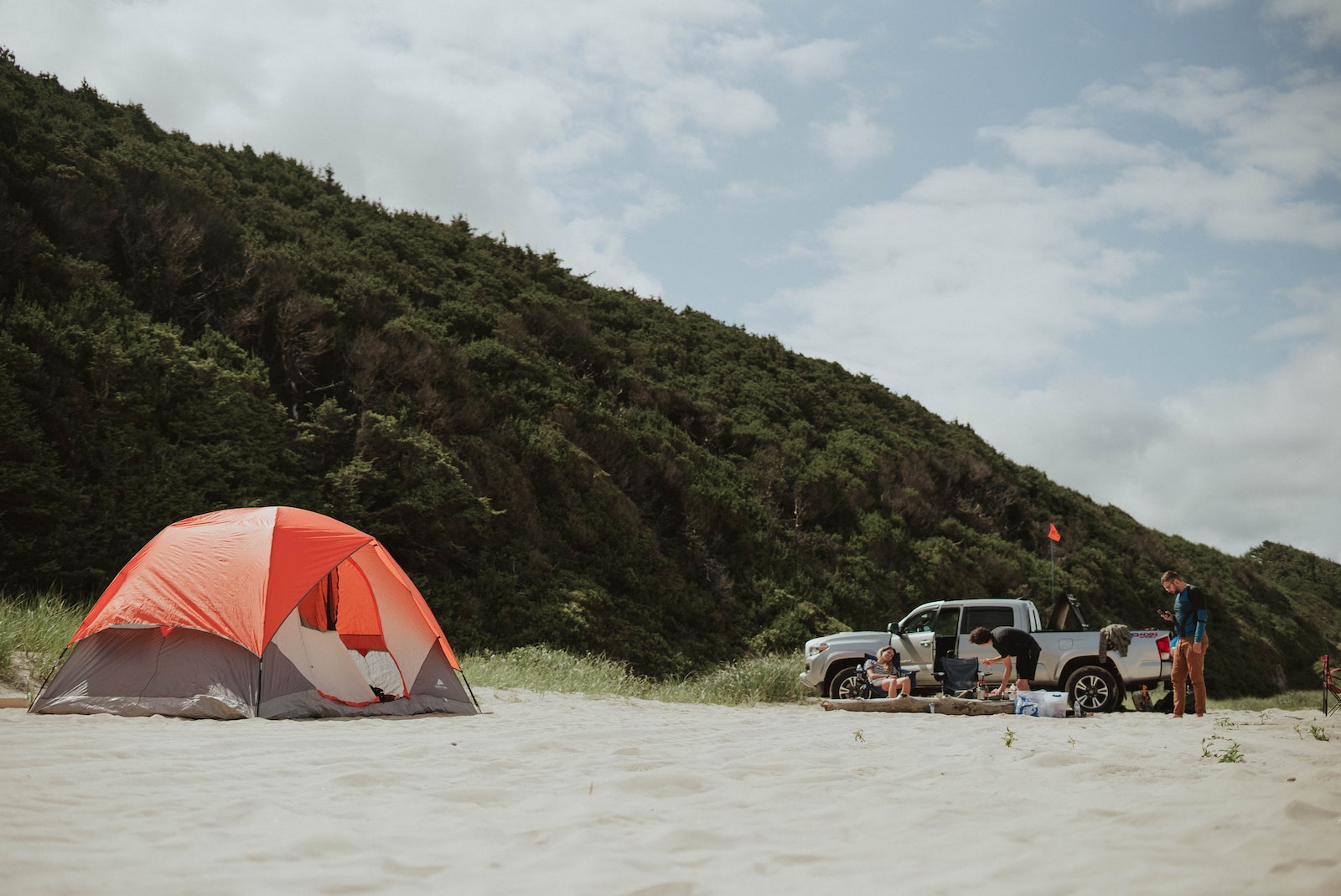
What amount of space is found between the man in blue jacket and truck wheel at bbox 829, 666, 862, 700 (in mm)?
4153

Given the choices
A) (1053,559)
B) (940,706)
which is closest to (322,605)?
(940,706)

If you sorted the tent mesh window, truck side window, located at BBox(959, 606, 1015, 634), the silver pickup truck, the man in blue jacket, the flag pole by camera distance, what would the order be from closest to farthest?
the tent mesh window
the man in blue jacket
the silver pickup truck
truck side window, located at BBox(959, 606, 1015, 634)
the flag pole

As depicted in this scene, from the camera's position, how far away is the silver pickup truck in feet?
42.0

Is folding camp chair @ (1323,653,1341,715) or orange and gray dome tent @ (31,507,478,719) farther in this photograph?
folding camp chair @ (1323,653,1341,715)

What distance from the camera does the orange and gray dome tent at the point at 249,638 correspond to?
27.4ft

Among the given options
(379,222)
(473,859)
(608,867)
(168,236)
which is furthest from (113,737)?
(379,222)

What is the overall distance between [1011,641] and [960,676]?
93 cm

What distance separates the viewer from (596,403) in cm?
2486

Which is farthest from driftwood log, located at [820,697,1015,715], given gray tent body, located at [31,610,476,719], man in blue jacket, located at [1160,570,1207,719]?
gray tent body, located at [31,610,476,719]

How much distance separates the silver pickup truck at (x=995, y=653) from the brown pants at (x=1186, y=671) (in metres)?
1.56

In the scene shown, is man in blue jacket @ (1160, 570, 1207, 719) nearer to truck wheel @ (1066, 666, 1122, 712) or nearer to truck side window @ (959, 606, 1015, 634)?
truck wheel @ (1066, 666, 1122, 712)

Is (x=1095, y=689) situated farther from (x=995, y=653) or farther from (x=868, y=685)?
(x=868, y=685)

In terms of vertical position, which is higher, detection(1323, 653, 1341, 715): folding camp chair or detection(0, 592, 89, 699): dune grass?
detection(0, 592, 89, 699): dune grass

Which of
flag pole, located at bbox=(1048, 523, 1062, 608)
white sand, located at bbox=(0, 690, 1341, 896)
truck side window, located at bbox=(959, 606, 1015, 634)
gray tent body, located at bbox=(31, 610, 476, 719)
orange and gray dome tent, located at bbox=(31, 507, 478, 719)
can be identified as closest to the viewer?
white sand, located at bbox=(0, 690, 1341, 896)
